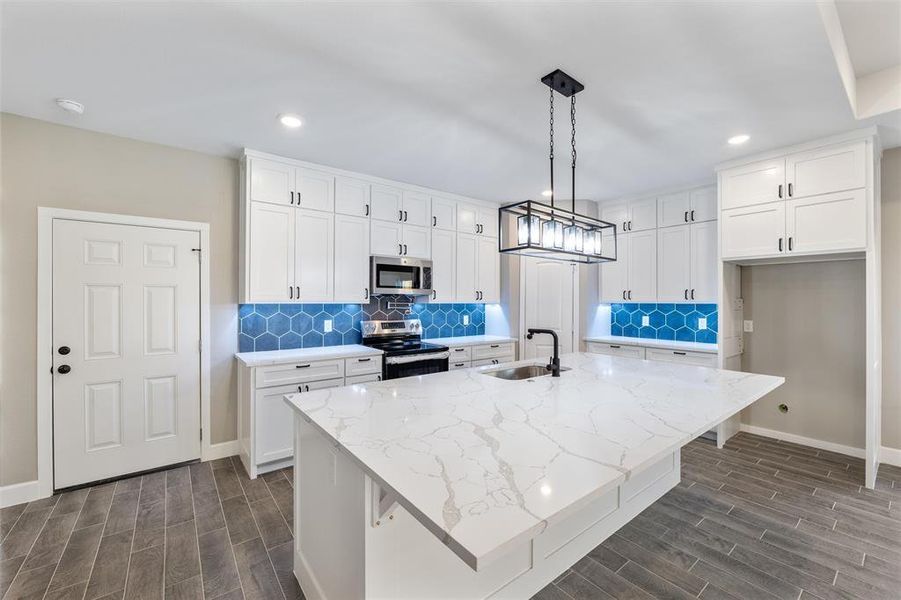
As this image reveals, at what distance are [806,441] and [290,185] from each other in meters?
5.19

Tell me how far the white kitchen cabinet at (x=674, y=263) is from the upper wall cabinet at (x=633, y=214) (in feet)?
0.61

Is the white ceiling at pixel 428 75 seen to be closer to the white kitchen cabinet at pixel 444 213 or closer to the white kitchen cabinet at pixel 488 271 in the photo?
the white kitchen cabinet at pixel 444 213

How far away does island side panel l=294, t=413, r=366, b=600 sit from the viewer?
1326mm

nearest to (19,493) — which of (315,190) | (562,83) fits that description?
(315,190)

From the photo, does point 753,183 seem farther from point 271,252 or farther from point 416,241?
point 271,252

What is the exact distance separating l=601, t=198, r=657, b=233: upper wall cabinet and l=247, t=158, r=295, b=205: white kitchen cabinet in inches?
132

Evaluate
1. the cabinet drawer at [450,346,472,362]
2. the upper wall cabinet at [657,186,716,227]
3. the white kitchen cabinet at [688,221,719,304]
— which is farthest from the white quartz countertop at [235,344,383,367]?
the upper wall cabinet at [657,186,716,227]

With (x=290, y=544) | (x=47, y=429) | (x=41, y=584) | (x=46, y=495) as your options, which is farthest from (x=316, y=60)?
(x=46, y=495)

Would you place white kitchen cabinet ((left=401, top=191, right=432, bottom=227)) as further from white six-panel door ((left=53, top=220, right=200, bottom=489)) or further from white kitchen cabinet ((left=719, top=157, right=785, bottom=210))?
white kitchen cabinet ((left=719, top=157, right=785, bottom=210))

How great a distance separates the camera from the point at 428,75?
2150 millimetres

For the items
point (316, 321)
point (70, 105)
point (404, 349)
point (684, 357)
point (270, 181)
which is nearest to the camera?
point (70, 105)

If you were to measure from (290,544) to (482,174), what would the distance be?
328 cm

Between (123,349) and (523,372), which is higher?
(123,349)

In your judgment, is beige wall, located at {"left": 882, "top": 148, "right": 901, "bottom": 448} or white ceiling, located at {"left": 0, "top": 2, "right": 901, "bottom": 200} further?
beige wall, located at {"left": 882, "top": 148, "right": 901, "bottom": 448}
